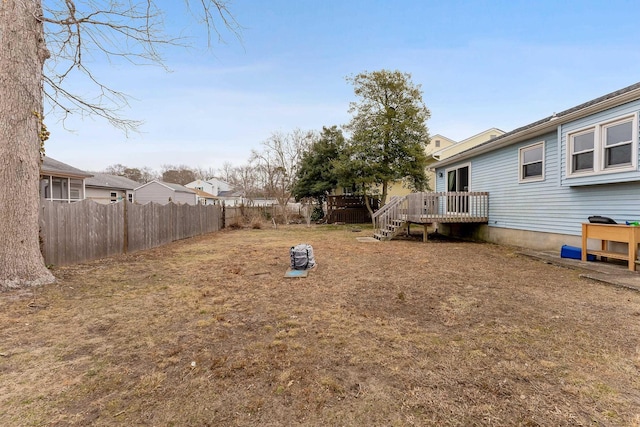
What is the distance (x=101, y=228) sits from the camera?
7242 mm

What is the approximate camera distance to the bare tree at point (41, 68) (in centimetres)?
425

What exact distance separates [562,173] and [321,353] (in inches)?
296

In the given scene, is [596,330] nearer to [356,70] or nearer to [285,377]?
[285,377]

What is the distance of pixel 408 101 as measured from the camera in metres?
16.5

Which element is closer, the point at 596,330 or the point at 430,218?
the point at 596,330

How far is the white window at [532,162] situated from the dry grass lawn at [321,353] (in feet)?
14.4

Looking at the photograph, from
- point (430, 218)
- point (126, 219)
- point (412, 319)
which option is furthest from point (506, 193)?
point (126, 219)

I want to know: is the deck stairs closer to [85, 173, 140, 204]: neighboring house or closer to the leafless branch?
the leafless branch

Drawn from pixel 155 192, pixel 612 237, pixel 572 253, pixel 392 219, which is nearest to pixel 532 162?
pixel 572 253

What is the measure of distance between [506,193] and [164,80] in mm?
10888

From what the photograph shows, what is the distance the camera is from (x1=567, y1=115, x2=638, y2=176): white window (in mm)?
5627

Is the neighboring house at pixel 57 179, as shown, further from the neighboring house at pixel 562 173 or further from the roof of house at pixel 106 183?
the neighboring house at pixel 562 173

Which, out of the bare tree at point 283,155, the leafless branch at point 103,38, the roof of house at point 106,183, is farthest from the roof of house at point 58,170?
the bare tree at point 283,155

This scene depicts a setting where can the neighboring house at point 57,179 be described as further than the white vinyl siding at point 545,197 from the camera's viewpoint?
Yes
